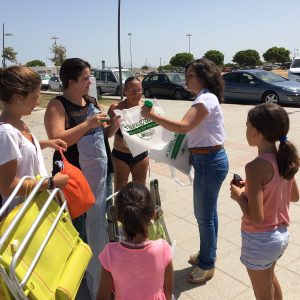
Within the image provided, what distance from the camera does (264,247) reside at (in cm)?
212

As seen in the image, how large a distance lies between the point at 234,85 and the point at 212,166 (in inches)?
496

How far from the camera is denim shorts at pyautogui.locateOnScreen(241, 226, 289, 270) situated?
2.12 m

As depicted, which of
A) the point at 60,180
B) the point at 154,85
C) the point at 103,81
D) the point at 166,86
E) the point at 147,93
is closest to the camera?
the point at 60,180

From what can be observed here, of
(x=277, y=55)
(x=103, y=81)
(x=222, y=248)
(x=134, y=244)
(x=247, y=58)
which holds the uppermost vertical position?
(x=277, y=55)

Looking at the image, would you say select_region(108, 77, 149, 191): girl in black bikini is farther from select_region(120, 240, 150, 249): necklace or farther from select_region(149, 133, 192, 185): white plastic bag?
select_region(120, 240, 150, 249): necklace

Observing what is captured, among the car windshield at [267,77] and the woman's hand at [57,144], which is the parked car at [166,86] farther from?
the woman's hand at [57,144]

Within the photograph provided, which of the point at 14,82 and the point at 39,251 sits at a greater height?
the point at 14,82

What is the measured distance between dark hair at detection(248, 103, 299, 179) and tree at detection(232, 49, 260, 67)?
65.7 meters

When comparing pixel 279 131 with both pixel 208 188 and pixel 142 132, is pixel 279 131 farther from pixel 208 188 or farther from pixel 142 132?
pixel 142 132

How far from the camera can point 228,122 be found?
1082 cm

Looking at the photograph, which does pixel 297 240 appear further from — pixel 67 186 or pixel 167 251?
pixel 67 186

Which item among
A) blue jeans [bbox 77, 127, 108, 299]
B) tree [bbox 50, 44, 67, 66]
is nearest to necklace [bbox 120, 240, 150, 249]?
blue jeans [bbox 77, 127, 108, 299]

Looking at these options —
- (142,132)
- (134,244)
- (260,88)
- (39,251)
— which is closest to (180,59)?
(260,88)

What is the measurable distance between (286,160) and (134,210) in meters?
0.86
